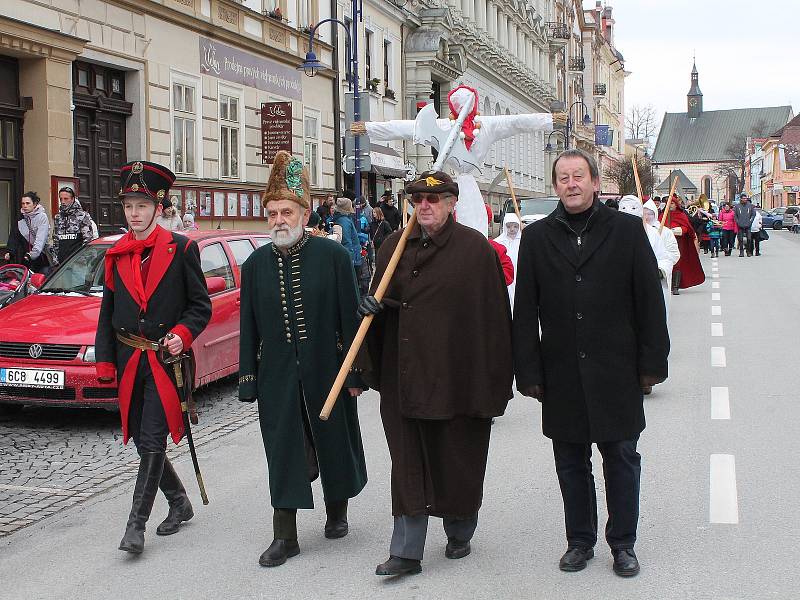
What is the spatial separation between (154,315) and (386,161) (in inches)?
1102

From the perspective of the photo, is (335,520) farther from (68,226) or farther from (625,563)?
(68,226)

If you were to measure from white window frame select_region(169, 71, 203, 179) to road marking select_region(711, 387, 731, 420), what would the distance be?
1299cm

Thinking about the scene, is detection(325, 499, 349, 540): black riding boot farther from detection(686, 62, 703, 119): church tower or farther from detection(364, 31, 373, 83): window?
detection(686, 62, 703, 119): church tower

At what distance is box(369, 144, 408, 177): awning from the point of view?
31967 mm

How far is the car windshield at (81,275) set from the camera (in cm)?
986

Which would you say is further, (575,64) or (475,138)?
(575,64)

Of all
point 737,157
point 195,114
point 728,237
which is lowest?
point 728,237

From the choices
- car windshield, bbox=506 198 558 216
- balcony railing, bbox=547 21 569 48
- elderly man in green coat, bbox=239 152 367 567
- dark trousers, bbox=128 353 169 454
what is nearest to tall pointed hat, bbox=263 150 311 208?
elderly man in green coat, bbox=239 152 367 567

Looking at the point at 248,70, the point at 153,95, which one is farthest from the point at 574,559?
the point at 248,70

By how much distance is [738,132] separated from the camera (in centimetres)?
17288

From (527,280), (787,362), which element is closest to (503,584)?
(527,280)

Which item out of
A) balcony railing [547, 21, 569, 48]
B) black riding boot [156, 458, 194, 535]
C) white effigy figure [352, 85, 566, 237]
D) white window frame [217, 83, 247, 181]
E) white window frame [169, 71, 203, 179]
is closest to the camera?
black riding boot [156, 458, 194, 535]

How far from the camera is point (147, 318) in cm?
567

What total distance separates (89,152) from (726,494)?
1476 cm
